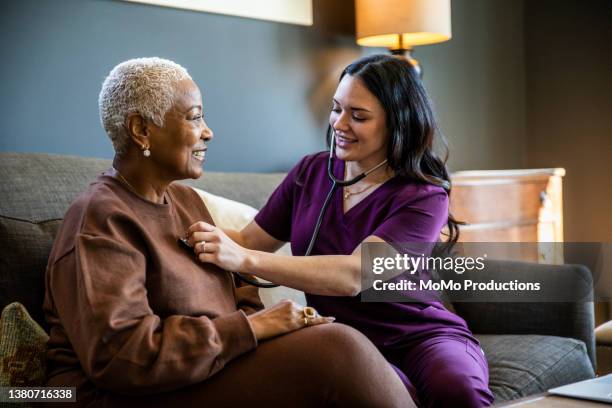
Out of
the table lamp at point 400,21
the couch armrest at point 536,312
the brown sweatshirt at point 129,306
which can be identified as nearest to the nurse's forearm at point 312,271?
the brown sweatshirt at point 129,306

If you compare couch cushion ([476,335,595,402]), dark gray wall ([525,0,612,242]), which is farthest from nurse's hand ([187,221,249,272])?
dark gray wall ([525,0,612,242])

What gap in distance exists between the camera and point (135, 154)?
1.55 meters

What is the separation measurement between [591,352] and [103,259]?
1464 mm

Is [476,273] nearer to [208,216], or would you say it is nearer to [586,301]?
[586,301]

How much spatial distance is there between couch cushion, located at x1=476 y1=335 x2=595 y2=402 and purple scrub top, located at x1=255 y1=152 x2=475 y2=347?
0.15m

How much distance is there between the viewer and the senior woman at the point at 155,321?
1.32 meters

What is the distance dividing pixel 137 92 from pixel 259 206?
2.86ft

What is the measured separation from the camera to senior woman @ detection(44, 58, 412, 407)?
1.32 metres

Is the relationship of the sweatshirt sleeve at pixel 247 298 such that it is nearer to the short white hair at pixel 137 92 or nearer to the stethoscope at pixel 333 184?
the stethoscope at pixel 333 184

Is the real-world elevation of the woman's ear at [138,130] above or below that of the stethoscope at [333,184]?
above

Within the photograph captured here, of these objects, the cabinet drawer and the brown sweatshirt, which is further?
the cabinet drawer

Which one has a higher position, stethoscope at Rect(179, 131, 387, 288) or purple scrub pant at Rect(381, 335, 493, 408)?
stethoscope at Rect(179, 131, 387, 288)

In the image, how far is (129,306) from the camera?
1324mm

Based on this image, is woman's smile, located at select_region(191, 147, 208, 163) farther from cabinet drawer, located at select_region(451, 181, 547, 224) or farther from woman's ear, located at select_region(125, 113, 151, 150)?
cabinet drawer, located at select_region(451, 181, 547, 224)
